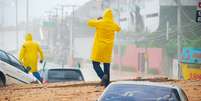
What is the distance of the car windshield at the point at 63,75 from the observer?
57.1 ft

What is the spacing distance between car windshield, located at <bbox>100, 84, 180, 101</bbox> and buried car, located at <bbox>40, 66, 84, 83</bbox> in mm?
8793

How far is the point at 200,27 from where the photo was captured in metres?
52.0

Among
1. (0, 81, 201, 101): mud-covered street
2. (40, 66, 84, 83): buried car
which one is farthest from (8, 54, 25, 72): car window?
(40, 66, 84, 83): buried car

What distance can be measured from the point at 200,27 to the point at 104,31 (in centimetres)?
3988

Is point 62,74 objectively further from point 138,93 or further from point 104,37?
point 138,93

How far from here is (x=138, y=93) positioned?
8367 mm

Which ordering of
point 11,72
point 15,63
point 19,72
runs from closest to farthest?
point 11,72 < point 19,72 < point 15,63

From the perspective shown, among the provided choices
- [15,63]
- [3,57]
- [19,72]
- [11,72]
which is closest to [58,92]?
[11,72]

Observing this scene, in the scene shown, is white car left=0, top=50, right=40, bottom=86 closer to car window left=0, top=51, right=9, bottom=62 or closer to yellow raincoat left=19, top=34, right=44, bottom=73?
car window left=0, top=51, right=9, bottom=62

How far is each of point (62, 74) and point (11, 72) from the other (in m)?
3.22

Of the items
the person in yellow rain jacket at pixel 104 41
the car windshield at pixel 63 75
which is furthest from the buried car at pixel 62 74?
the person in yellow rain jacket at pixel 104 41

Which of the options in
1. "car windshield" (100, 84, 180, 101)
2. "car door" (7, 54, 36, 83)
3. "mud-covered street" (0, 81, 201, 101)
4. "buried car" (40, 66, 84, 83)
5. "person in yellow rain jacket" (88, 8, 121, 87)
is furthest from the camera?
"buried car" (40, 66, 84, 83)

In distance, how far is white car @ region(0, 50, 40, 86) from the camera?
14.3m

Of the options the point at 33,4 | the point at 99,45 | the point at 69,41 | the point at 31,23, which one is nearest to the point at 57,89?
the point at 99,45
